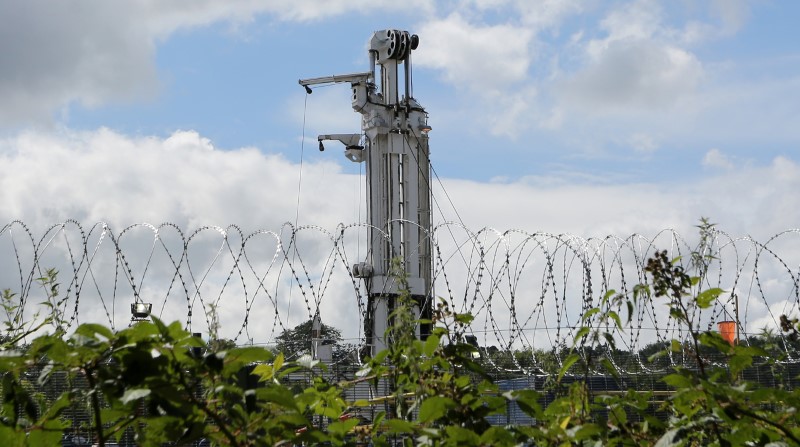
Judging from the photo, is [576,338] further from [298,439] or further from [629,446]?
[298,439]

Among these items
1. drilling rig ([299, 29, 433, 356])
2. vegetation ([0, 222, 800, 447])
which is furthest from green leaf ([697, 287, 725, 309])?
drilling rig ([299, 29, 433, 356])

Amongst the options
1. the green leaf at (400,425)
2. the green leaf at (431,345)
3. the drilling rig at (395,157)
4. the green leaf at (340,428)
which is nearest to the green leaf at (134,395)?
the green leaf at (400,425)

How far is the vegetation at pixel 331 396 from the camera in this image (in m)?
2.27

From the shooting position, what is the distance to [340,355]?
2336cm

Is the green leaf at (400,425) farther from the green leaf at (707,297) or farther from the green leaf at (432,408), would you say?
the green leaf at (707,297)

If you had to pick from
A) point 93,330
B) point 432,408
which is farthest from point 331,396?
point 93,330

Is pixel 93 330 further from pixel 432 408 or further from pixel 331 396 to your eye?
pixel 331 396

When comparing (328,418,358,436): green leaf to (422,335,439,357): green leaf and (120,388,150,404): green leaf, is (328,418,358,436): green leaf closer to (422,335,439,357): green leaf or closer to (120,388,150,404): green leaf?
(422,335,439,357): green leaf

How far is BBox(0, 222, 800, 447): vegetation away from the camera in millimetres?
2268

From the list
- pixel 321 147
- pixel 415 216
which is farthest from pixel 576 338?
pixel 321 147

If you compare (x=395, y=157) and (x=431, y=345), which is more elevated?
(x=395, y=157)

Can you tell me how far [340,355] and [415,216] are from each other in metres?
4.61

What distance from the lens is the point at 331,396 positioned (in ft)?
11.2

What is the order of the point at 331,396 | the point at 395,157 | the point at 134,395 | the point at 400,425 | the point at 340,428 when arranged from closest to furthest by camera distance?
the point at 134,395 < the point at 400,425 < the point at 340,428 < the point at 331,396 < the point at 395,157
